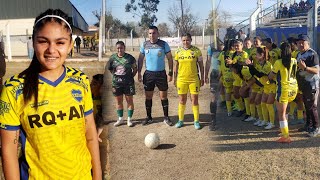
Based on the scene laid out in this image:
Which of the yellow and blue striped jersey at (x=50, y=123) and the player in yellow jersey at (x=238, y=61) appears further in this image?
the player in yellow jersey at (x=238, y=61)

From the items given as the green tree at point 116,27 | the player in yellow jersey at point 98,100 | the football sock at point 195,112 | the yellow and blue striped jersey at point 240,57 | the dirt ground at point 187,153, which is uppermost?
the green tree at point 116,27

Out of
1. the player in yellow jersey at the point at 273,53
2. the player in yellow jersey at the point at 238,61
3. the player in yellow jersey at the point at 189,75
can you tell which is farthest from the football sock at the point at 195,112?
the player in yellow jersey at the point at 273,53

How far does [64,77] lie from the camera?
1218 mm

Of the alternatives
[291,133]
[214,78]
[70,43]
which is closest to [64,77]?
[70,43]

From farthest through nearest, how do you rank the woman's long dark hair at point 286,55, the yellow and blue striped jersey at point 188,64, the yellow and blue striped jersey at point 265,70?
the yellow and blue striped jersey at point 265,70, the woman's long dark hair at point 286,55, the yellow and blue striped jersey at point 188,64

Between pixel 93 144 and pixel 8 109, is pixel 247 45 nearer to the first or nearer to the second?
pixel 93 144

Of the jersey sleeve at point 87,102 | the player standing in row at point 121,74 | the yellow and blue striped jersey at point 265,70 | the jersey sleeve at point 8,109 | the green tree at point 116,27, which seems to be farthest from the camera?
the yellow and blue striped jersey at point 265,70

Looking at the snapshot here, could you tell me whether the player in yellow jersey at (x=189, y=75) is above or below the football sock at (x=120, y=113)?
above

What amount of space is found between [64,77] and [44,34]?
157 millimetres

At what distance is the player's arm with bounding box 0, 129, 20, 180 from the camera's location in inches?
44.8

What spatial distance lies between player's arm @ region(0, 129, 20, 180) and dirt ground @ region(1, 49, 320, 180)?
520 mm

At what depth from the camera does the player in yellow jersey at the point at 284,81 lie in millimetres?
3883

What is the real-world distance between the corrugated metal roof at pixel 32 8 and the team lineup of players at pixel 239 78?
1.21 feet

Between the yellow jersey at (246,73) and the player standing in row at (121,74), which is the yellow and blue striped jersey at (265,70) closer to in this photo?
the yellow jersey at (246,73)
